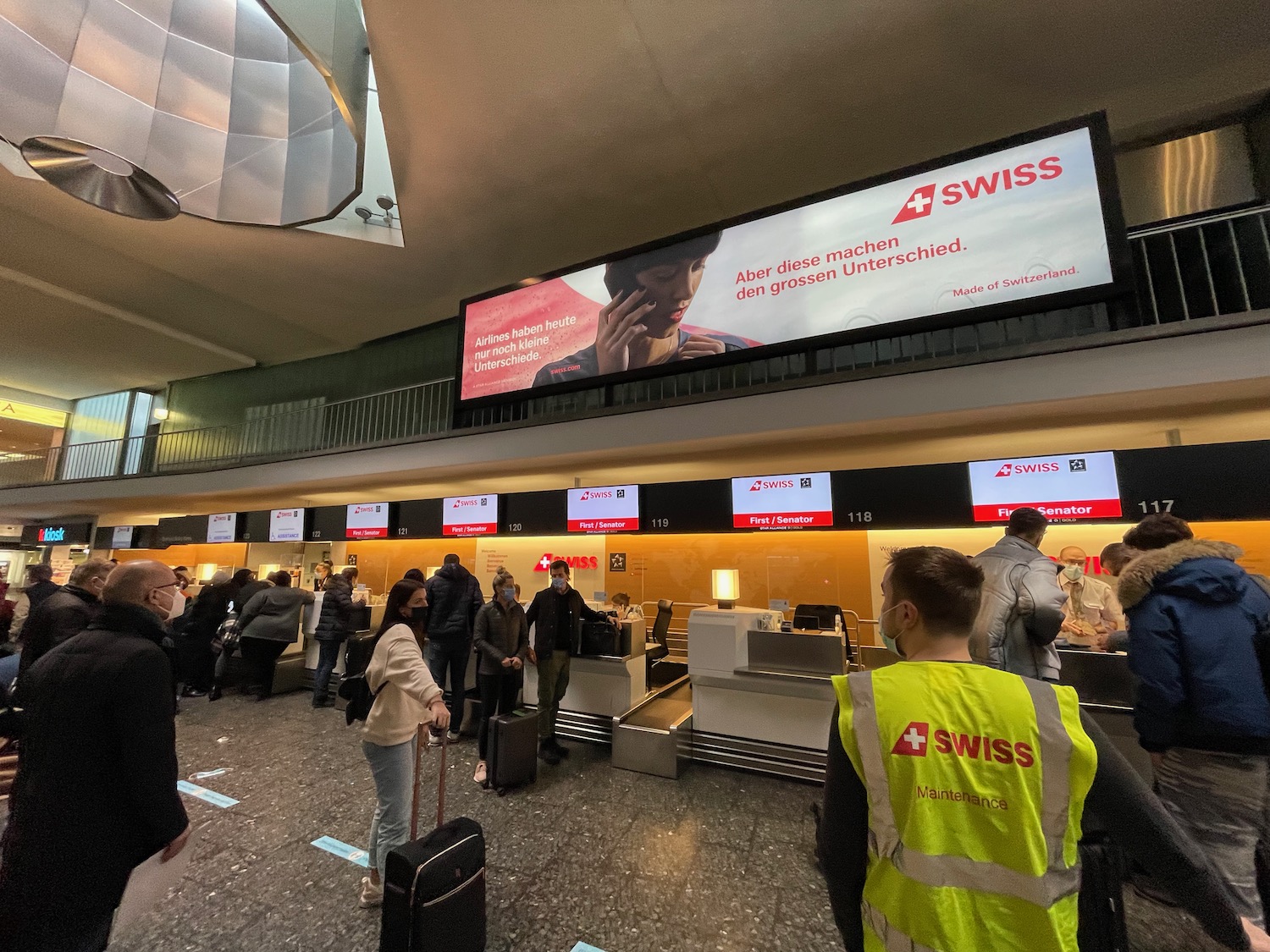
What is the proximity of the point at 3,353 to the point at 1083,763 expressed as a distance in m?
18.2

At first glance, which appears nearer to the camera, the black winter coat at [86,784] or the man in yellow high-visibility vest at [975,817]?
the man in yellow high-visibility vest at [975,817]

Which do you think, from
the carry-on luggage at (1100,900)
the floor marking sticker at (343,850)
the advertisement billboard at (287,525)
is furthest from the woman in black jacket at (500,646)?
the advertisement billboard at (287,525)

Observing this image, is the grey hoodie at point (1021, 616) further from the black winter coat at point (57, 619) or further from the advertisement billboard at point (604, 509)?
the black winter coat at point (57, 619)

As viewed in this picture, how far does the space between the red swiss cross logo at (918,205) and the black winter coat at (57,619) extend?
653 centimetres

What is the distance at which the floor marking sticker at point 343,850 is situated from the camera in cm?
274

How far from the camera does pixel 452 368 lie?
358 inches

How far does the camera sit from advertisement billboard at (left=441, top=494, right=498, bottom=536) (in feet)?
22.2

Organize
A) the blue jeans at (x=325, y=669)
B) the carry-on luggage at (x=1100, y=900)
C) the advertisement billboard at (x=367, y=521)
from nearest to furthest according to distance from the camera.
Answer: the carry-on luggage at (x=1100, y=900)
the blue jeans at (x=325, y=669)
the advertisement billboard at (x=367, y=521)

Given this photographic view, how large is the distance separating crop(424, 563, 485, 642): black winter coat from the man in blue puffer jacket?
15.1ft

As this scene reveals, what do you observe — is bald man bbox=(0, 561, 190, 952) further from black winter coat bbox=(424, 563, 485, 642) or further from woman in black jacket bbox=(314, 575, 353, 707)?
woman in black jacket bbox=(314, 575, 353, 707)

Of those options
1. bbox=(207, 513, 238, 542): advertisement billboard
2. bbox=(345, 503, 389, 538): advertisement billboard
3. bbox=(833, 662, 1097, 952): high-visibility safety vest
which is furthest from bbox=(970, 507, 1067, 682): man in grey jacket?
bbox=(207, 513, 238, 542): advertisement billboard

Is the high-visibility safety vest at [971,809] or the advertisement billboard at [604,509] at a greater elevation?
the advertisement billboard at [604,509]

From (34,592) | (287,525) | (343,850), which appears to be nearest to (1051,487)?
(343,850)

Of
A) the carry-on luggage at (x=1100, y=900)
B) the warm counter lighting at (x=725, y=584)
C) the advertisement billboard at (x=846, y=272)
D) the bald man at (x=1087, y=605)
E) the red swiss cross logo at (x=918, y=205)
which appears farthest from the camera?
the warm counter lighting at (x=725, y=584)
